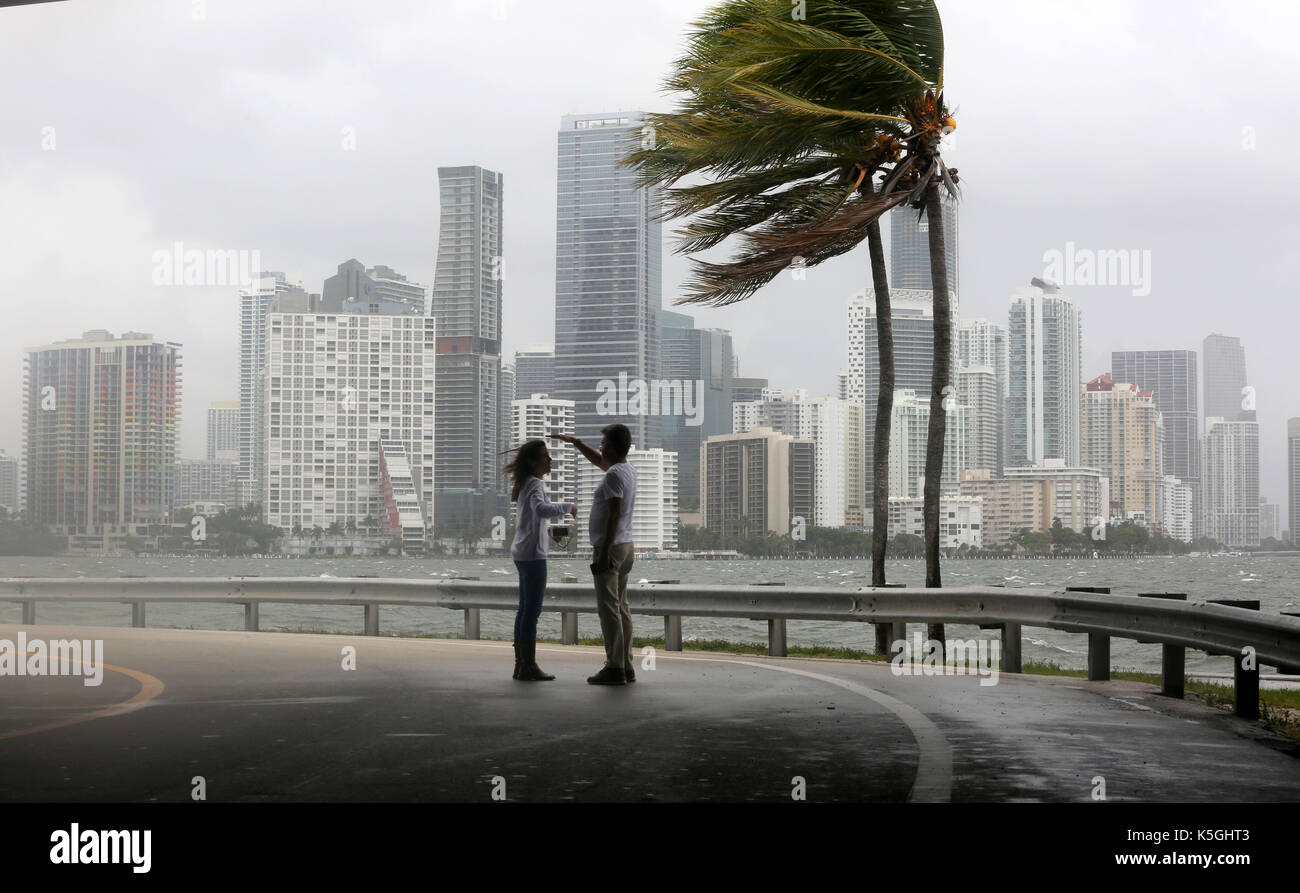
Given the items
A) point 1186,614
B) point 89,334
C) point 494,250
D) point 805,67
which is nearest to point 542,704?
point 1186,614

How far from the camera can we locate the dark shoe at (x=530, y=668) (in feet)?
36.5

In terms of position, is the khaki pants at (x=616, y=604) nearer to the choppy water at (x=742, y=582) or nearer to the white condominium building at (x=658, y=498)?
the choppy water at (x=742, y=582)

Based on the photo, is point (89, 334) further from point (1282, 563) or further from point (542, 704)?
point (1282, 563)

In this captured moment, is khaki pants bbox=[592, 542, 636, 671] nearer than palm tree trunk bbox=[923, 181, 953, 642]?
Yes

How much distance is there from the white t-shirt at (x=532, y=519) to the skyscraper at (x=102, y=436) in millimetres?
57008

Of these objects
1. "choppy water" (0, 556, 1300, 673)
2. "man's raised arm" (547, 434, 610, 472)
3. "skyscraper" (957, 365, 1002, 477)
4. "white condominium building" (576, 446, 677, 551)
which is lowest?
"choppy water" (0, 556, 1300, 673)

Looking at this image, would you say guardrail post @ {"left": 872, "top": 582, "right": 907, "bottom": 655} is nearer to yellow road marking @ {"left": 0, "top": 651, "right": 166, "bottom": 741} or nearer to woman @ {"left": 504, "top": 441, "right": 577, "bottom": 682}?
woman @ {"left": 504, "top": 441, "right": 577, "bottom": 682}

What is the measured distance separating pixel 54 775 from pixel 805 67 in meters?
11.9

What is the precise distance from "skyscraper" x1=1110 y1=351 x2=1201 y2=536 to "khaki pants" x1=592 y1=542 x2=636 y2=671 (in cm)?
10059

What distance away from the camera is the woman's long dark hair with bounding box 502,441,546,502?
11.2 metres

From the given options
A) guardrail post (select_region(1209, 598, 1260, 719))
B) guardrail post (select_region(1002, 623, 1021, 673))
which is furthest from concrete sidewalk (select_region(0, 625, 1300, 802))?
guardrail post (select_region(1002, 623, 1021, 673))
